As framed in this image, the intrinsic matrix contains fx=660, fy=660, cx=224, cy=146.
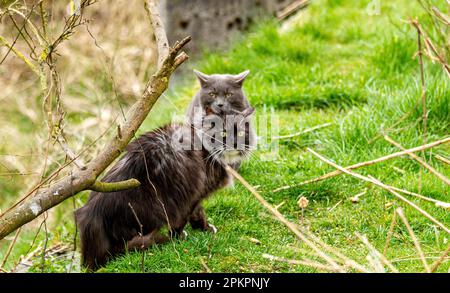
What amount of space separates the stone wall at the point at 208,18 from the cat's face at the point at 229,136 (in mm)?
2873

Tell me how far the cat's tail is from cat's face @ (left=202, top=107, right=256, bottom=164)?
0.77 meters

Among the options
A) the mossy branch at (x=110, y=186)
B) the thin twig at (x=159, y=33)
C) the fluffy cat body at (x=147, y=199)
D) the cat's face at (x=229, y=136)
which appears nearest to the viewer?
the mossy branch at (x=110, y=186)

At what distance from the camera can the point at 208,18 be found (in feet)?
22.6

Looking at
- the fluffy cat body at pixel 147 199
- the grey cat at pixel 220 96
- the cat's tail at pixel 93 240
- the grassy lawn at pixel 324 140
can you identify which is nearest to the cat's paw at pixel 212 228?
the grassy lawn at pixel 324 140

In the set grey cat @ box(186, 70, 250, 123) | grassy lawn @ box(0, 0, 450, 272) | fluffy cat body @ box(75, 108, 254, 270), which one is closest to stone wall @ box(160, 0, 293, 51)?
grassy lawn @ box(0, 0, 450, 272)

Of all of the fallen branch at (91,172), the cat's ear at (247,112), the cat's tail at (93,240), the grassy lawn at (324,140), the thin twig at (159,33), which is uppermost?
the thin twig at (159,33)

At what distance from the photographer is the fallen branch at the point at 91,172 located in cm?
294

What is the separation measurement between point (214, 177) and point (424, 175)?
4.40ft

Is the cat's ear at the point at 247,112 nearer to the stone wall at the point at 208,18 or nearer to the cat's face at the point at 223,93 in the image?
the cat's face at the point at 223,93

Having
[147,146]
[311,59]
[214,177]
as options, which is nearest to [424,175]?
[214,177]

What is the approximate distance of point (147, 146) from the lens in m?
3.67

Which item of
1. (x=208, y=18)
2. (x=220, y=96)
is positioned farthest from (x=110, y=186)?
(x=208, y=18)

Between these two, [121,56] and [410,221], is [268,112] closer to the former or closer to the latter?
[410,221]

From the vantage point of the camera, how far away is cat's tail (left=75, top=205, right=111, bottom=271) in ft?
11.6
